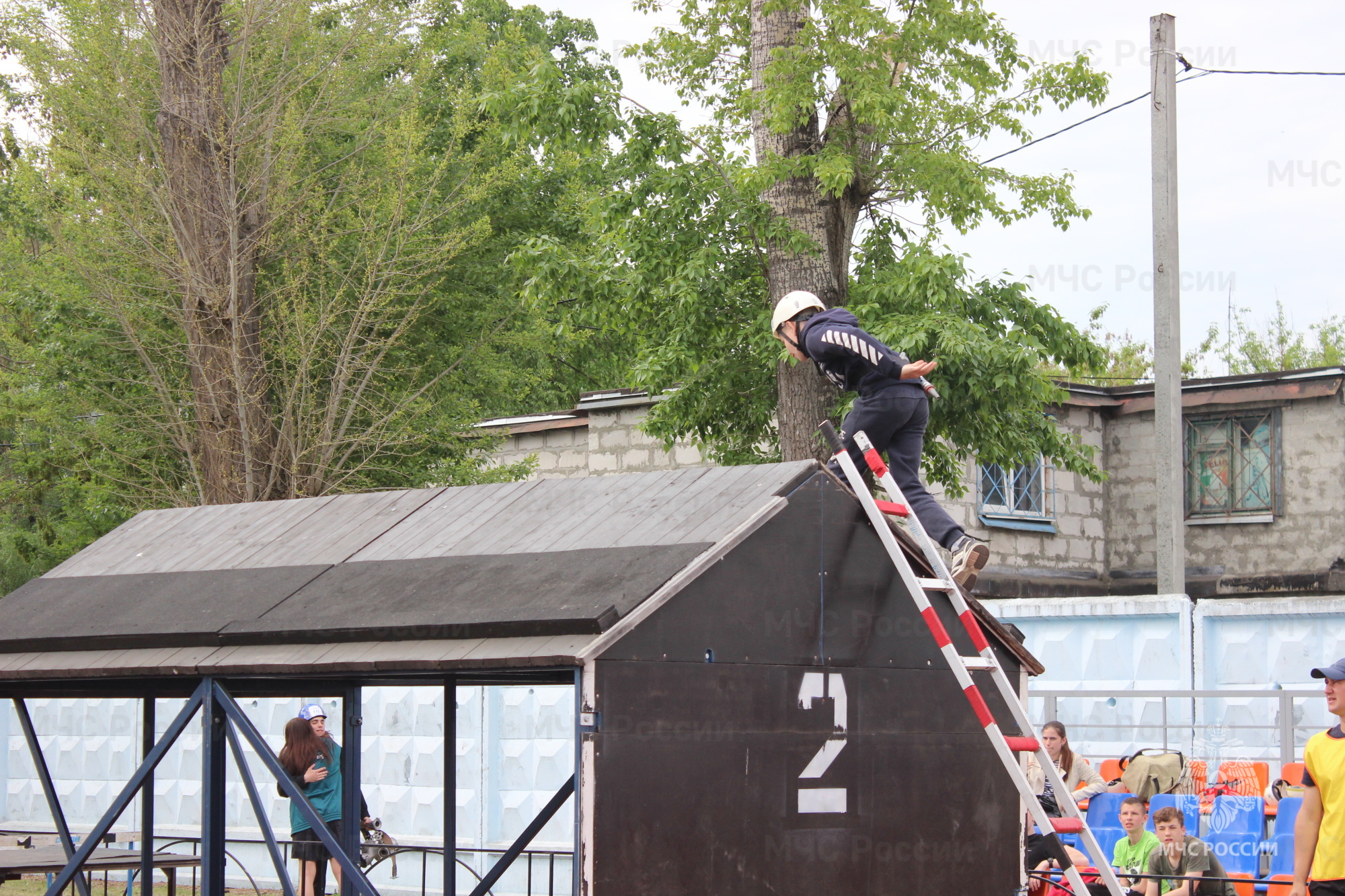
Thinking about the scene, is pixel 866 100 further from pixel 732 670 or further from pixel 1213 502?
pixel 1213 502

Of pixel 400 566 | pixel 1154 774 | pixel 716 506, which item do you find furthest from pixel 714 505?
pixel 1154 774

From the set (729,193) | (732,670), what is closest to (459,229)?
(729,193)

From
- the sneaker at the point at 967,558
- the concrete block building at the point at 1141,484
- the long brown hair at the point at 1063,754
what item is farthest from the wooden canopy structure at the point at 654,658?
the concrete block building at the point at 1141,484

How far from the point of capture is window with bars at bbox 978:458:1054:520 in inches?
786

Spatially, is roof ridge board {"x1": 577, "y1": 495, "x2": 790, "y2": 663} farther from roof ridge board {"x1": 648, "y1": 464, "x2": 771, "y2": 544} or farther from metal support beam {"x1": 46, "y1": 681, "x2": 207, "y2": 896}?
metal support beam {"x1": 46, "y1": 681, "x2": 207, "y2": 896}

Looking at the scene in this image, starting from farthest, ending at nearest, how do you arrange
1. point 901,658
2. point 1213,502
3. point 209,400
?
point 1213,502 → point 209,400 → point 901,658

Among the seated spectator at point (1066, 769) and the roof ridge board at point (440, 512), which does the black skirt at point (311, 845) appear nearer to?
the roof ridge board at point (440, 512)

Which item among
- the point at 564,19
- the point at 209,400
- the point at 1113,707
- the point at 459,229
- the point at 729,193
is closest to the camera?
the point at 1113,707

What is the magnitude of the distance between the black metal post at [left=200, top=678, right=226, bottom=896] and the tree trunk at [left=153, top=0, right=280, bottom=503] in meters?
10.0

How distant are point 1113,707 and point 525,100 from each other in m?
8.35

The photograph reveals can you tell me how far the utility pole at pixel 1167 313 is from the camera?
16250 mm

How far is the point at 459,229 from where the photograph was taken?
19.1m

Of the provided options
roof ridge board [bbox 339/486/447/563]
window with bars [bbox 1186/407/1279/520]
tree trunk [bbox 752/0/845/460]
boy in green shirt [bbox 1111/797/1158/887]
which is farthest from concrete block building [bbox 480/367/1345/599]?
roof ridge board [bbox 339/486/447/563]

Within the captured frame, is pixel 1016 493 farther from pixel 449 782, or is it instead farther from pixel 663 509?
pixel 663 509
